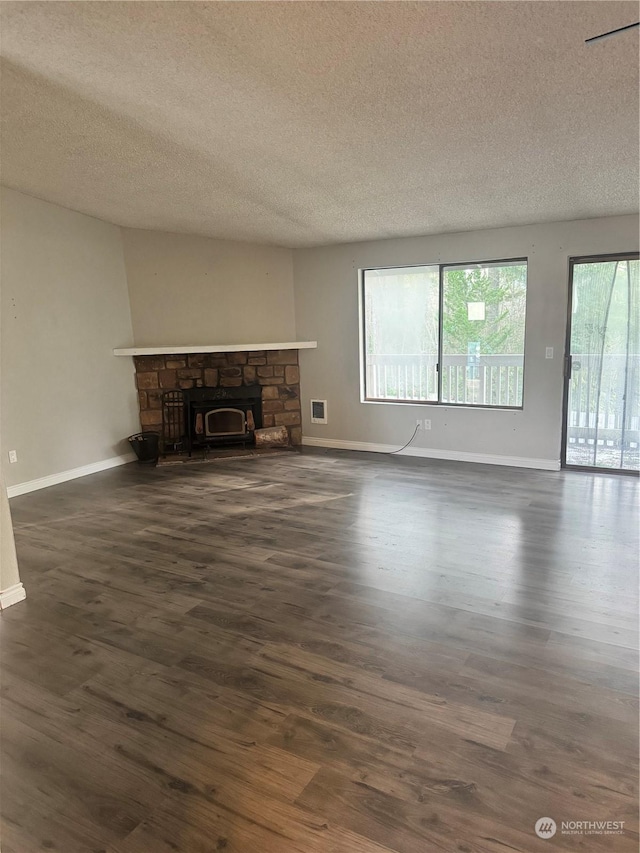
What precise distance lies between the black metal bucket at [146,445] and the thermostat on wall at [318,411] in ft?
6.35

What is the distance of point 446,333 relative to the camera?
561 centimetres

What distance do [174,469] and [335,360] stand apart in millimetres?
2321

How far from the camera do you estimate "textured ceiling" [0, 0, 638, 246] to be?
2.02m

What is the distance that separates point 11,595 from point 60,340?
119 inches

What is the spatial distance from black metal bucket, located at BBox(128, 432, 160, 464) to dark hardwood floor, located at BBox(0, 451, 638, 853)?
1.86m

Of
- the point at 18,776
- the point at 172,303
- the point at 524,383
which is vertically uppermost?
the point at 172,303

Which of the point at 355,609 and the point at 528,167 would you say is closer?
the point at 355,609

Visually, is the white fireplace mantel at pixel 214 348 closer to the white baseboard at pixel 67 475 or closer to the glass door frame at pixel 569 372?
the white baseboard at pixel 67 475

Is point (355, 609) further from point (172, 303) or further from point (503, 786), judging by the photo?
point (172, 303)

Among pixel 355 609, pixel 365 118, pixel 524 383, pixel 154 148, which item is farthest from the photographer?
pixel 524 383

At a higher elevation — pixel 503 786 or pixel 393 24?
pixel 393 24

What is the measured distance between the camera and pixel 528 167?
3447 mm

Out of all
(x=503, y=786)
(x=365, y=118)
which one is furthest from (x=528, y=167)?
(x=503, y=786)

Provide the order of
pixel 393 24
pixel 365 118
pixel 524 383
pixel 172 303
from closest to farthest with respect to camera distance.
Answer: pixel 393 24, pixel 365 118, pixel 524 383, pixel 172 303
